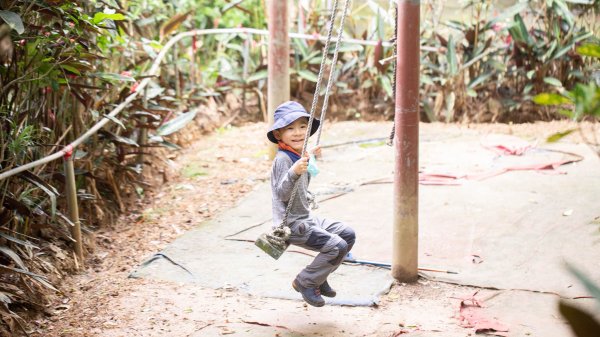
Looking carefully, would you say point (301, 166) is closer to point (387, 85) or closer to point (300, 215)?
point (300, 215)

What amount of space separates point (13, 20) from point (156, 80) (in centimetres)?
374

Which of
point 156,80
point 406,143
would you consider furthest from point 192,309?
point 156,80

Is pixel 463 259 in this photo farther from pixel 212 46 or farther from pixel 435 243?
pixel 212 46

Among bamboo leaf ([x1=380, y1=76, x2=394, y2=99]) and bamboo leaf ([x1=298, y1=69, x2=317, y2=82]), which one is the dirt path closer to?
bamboo leaf ([x1=298, y1=69, x2=317, y2=82])

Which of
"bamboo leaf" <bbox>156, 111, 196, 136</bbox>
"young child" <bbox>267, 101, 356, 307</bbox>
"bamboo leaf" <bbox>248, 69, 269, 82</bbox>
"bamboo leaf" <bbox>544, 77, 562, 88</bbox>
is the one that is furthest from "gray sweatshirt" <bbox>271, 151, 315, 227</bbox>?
"bamboo leaf" <bbox>544, 77, 562, 88</bbox>

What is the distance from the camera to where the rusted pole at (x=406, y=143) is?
3.91 metres

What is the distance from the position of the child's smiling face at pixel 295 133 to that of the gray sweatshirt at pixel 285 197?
7cm

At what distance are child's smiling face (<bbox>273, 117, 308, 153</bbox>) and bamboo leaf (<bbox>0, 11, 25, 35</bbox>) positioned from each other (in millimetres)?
1276

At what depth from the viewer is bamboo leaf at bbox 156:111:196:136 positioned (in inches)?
247

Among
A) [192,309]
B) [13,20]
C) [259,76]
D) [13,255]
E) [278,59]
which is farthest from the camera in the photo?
[259,76]

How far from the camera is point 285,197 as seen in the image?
3.48 metres

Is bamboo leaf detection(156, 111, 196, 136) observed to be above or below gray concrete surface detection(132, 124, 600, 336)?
above

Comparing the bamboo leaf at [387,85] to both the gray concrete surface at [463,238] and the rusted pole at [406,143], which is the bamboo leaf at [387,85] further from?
the rusted pole at [406,143]

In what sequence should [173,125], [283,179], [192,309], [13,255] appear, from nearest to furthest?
[283,179], [13,255], [192,309], [173,125]
